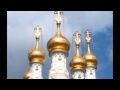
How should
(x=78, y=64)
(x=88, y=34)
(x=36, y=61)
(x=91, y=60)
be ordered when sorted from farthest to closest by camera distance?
(x=88, y=34)
(x=91, y=60)
(x=36, y=61)
(x=78, y=64)

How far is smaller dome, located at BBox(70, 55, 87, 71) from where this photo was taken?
17.7 metres

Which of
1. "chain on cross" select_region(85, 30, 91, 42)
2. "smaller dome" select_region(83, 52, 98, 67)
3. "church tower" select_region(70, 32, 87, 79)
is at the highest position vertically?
"chain on cross" select_region(85, 30, 91, 42)

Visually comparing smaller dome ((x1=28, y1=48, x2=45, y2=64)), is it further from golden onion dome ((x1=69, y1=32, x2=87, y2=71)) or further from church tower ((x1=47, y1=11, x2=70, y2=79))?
golden onion dome ((x1=69, y1=32, x2=87, y2=71))

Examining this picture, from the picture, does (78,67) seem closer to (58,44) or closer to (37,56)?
(58,44)

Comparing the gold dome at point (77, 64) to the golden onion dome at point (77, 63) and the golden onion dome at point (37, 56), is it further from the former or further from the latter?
the golden onion dome at point (37, 56)

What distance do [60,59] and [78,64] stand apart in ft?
3.29

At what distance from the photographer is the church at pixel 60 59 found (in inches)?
662

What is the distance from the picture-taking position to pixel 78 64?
1766cm

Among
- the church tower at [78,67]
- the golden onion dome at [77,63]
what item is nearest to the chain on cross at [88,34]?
the golden onion dome at [77,63]

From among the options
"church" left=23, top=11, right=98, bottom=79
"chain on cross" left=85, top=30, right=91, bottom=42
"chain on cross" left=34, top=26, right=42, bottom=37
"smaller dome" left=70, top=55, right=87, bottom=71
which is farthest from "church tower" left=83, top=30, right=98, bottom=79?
"chain on cross" left=34, top=26, right=42, bottom=37

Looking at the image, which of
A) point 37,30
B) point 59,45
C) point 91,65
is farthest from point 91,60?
point 37,30
